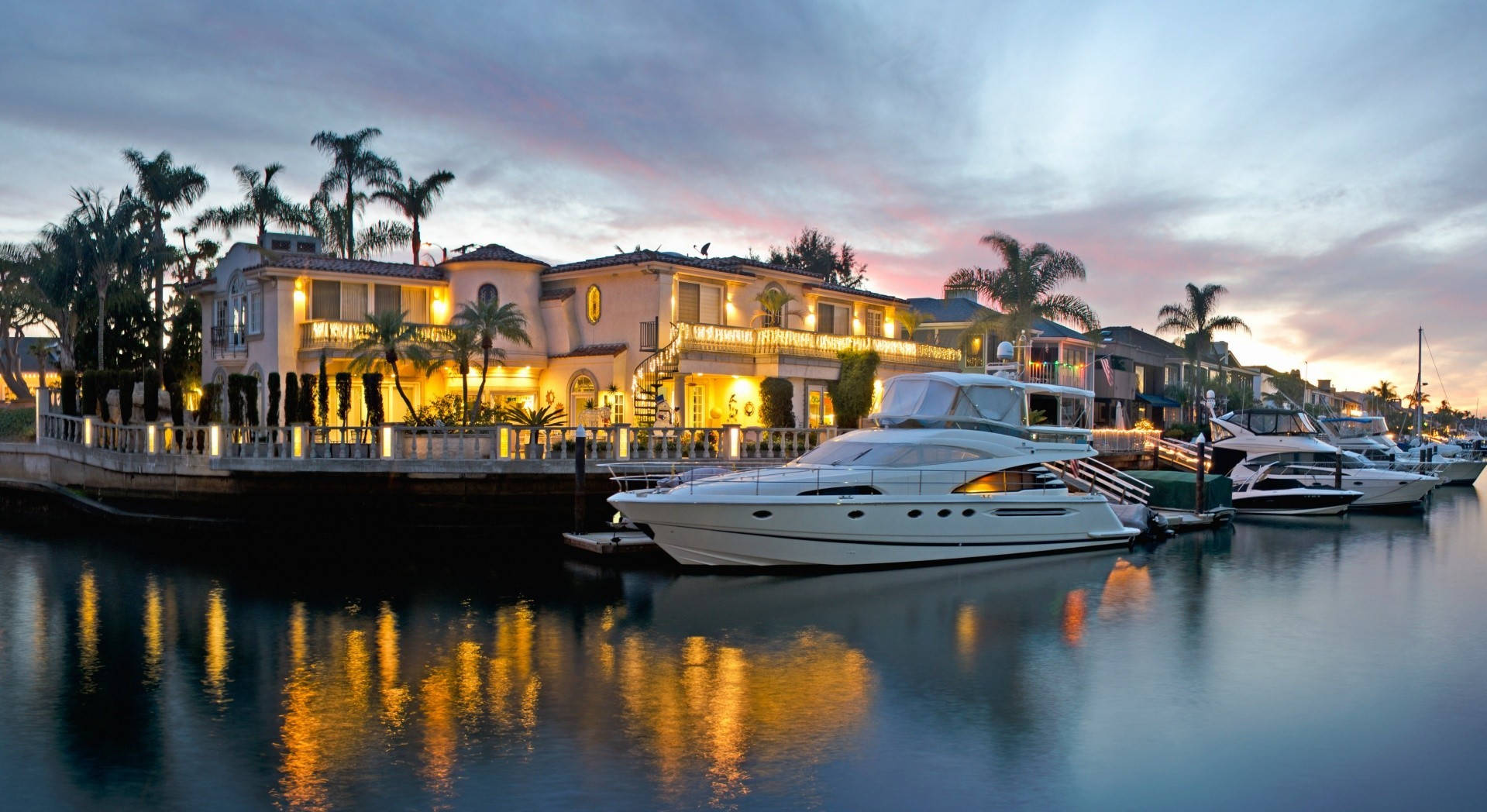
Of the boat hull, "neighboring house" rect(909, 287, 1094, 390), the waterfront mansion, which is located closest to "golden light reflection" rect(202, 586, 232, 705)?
the boat hull

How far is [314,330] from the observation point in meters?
37.3

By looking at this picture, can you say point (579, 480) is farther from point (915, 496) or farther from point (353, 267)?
point (353, 267)

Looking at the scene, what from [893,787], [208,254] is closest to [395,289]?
[208,254]

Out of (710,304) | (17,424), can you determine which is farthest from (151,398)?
(710,304)

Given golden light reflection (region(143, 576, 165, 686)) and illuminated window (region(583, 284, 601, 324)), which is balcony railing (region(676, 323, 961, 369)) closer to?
illuminated window (region(583, 284, 601, 324))

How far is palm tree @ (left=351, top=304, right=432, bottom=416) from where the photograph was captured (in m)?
33.8

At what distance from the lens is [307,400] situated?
1264 inches

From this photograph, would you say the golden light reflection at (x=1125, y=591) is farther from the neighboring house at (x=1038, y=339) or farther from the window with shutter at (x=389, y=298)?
the neighboring house at (x=1038, y=339)

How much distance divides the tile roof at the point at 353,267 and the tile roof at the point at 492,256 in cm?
70

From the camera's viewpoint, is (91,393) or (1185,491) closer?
(1185,491)

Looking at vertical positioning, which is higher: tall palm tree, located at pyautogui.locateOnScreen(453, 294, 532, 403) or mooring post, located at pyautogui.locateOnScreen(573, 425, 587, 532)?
tall palm tree, located at pyautogui.locateOnScreen(453, 294, 532, 403)

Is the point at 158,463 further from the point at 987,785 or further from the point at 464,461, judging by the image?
the point at 987,785

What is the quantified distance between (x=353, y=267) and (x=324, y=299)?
1.52 m

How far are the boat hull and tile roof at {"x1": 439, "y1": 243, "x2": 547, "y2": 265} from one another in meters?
19.1
